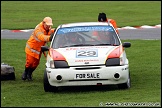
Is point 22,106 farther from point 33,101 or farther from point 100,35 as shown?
point 100,35

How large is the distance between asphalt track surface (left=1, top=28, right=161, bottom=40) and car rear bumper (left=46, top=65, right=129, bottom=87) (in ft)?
45.8

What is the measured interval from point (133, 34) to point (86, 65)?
16.4m

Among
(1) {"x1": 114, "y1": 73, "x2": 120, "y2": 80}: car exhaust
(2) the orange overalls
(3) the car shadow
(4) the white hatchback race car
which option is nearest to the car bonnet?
(4) the white hatchback race car

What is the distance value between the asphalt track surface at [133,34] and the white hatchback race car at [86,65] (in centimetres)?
1312

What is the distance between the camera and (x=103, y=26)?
14805 mm

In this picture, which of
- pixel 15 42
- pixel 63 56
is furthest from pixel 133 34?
pixel 63 56

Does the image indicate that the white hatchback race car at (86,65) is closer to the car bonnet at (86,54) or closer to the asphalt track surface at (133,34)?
the car bonnet at (86,54)

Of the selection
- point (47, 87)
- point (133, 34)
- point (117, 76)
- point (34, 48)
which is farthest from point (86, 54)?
point (133, 34)

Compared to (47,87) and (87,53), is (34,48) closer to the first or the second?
(47,87)

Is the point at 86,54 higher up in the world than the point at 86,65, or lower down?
higher up

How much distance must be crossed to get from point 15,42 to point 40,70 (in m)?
8.55

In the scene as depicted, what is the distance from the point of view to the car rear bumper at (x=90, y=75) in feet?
42.4

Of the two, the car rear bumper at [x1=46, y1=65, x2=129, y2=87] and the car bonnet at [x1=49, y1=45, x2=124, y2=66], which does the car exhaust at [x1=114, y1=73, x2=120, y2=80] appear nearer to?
the car rear bumper at [x1=46, y1=65, x2=129, y2=87]

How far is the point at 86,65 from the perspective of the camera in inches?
513
